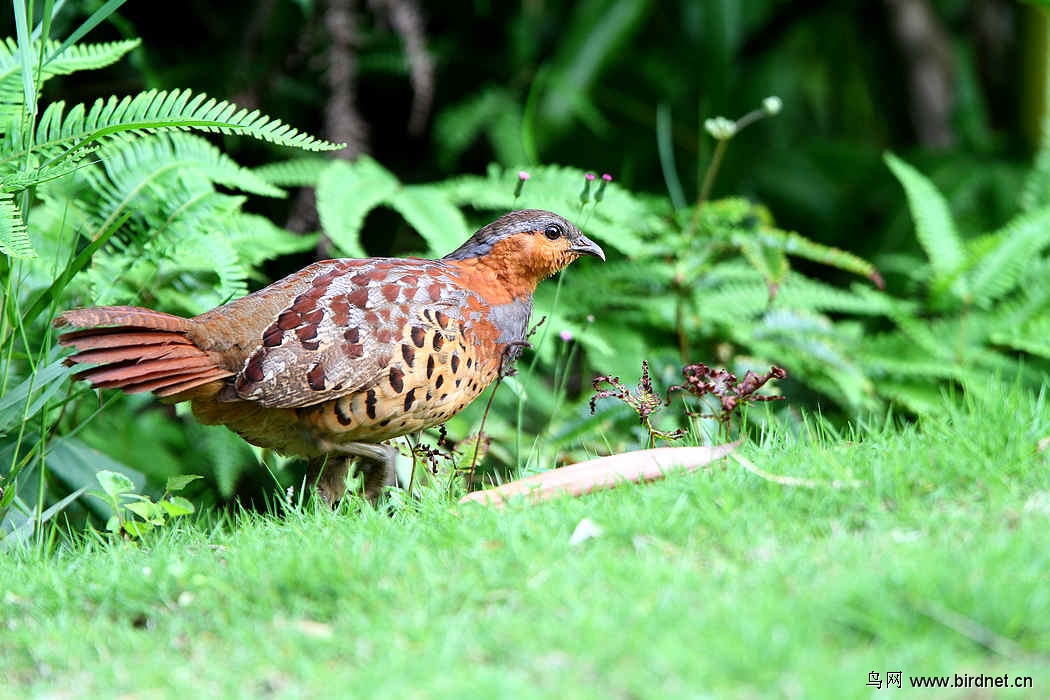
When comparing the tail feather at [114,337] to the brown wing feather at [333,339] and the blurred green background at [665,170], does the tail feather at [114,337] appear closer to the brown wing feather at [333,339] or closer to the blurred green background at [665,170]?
the brown wing feather at [333,339]

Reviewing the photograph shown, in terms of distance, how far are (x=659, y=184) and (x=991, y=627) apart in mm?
6190

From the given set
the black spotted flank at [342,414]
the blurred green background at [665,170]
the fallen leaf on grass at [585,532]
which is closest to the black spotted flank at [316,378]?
the black spotted flank at [342,414]

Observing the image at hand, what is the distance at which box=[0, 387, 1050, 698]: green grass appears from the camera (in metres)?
2.41

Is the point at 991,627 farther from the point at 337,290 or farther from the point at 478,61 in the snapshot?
the point at 478,61

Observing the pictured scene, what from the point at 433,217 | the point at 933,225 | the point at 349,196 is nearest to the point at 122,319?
the point at 349,196

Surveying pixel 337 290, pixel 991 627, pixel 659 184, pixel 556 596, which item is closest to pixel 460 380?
pixel 337 290

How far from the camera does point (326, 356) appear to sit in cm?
405

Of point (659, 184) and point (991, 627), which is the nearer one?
point (991, 627)

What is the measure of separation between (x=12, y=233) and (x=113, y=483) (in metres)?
0.94

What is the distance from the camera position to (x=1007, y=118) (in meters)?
8.74

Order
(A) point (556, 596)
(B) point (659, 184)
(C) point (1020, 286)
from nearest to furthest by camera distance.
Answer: (A) point (556, 596), (C) point (1020, 286), (B) point (659, 184)

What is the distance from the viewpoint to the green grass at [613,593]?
2.41m

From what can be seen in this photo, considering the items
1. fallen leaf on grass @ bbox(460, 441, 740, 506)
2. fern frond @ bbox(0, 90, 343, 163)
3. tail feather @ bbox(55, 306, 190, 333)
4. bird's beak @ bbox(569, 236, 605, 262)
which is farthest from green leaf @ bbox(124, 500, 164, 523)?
bird's beak @ bbox(569, 236, 605, 262)

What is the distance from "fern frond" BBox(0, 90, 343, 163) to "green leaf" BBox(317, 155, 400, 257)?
1.34m
